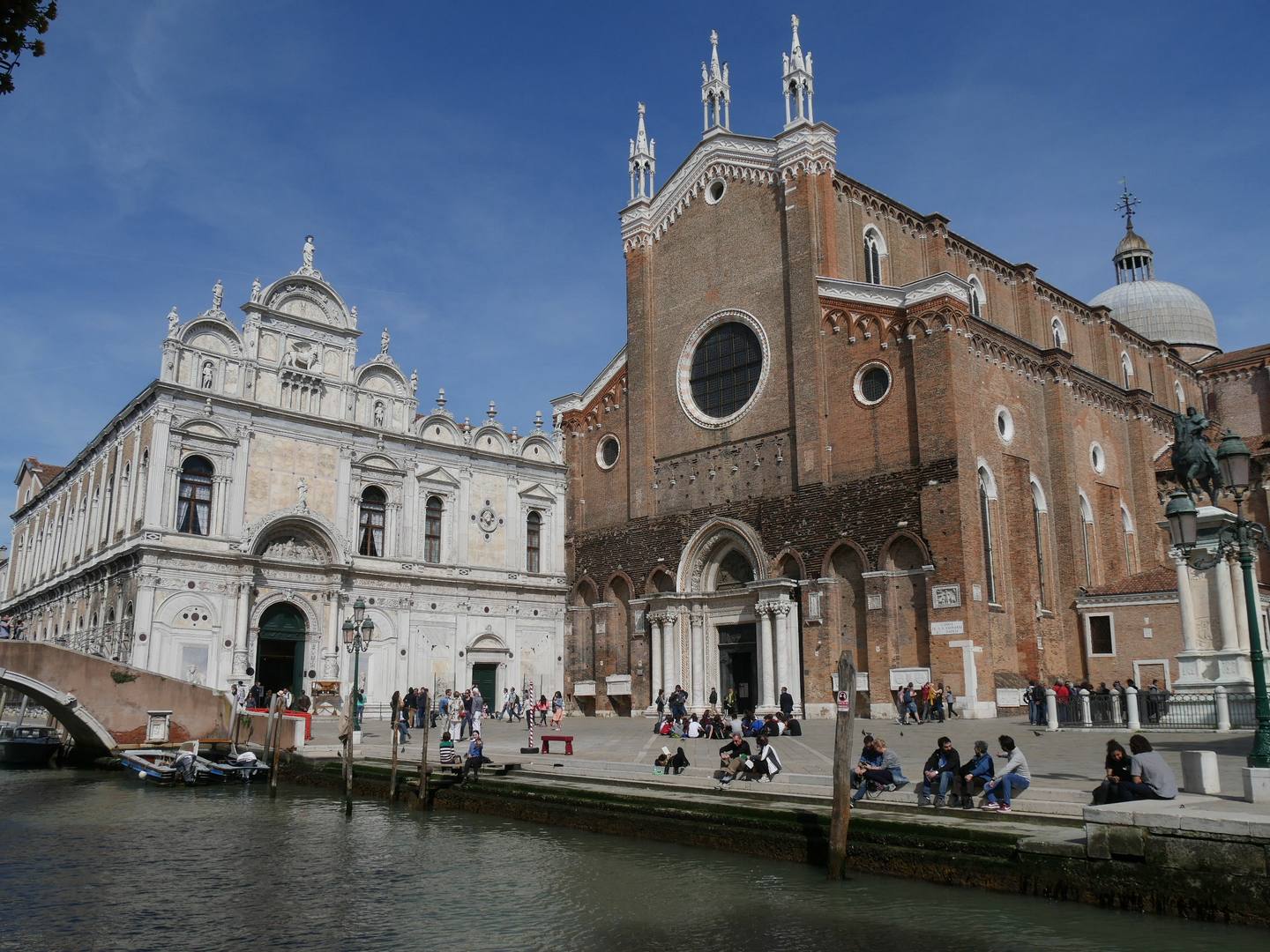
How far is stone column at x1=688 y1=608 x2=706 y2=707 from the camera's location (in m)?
30.7

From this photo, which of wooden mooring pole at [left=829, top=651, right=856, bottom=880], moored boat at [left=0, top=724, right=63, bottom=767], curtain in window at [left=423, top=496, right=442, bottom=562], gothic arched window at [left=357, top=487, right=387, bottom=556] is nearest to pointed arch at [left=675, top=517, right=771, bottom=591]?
curtain in window at [left=423, top=496, right=442, bottom=562]

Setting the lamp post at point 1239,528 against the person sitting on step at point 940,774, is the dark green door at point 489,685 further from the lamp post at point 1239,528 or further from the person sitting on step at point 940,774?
the lamp post at point 1239,528

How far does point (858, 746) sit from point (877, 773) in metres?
7.03

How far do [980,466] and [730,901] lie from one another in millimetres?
18054

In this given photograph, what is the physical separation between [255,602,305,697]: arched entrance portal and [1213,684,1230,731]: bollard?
22233mm

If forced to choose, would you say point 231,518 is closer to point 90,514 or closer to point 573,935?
point 90,514

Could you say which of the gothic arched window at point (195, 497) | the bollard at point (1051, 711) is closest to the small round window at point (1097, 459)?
the bollard at point (1051, 711)

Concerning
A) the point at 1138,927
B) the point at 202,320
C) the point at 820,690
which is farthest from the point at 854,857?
the point at 202,320

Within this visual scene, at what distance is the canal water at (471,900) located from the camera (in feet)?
31.1

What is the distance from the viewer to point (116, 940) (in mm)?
9789

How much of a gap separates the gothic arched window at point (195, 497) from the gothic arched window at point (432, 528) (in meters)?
6.70

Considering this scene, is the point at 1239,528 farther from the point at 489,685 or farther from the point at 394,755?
the point at 489,685

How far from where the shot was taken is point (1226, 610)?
1947cm

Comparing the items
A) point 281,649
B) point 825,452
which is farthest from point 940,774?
point 281,649
